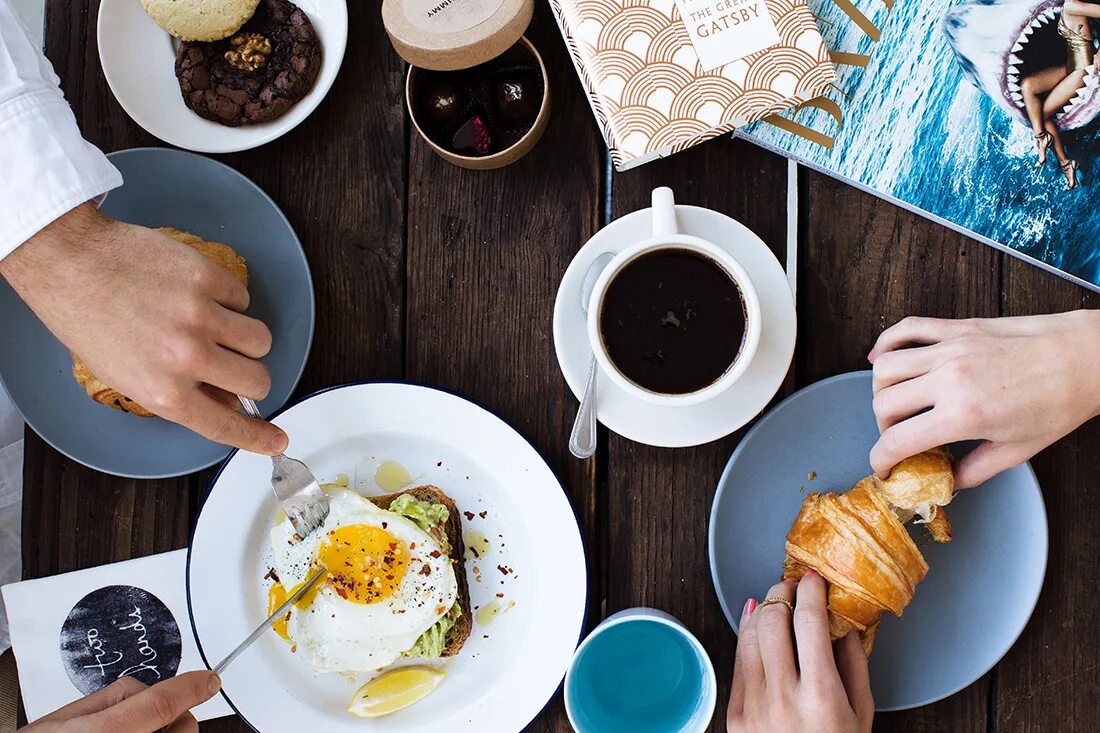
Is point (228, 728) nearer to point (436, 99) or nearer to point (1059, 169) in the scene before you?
point (436, 99)

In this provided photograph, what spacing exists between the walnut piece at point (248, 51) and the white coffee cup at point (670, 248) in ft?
2.01

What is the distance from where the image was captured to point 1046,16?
4.26ft

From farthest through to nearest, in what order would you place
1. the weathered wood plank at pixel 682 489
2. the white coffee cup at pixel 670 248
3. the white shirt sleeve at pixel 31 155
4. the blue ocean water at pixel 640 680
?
the weathered wood plank at pixel 682 489
the blue ocean water at pixel 640 680
the white coffee cup at pixel 670 248
the white shirt sleeve at pixel 31 155

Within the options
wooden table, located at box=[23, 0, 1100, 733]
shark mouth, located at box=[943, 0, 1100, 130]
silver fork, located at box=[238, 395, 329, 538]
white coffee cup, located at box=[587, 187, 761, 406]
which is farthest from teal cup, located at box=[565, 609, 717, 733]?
shark mouth, located at box=[943, 0, 1100, 130]

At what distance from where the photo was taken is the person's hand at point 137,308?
112 centimetres

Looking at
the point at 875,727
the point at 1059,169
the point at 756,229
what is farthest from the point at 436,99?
the point at 875,727

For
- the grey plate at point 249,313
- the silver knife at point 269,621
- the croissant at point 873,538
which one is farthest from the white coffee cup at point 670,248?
the silver knife at point 269,621

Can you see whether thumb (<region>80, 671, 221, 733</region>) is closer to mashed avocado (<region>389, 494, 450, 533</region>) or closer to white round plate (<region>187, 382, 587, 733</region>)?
white round plate (<region>187, 382, 587, 733</region>)

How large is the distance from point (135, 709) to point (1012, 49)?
154 centimetres

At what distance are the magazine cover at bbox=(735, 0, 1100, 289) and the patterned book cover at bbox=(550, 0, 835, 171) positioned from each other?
10 cm

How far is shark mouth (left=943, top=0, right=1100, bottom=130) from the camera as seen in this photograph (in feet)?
4.27

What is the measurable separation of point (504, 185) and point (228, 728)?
98 centimetres

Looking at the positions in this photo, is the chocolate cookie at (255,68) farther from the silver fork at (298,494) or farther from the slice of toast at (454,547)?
the slice of toast at (454,547)

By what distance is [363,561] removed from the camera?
1349mm
